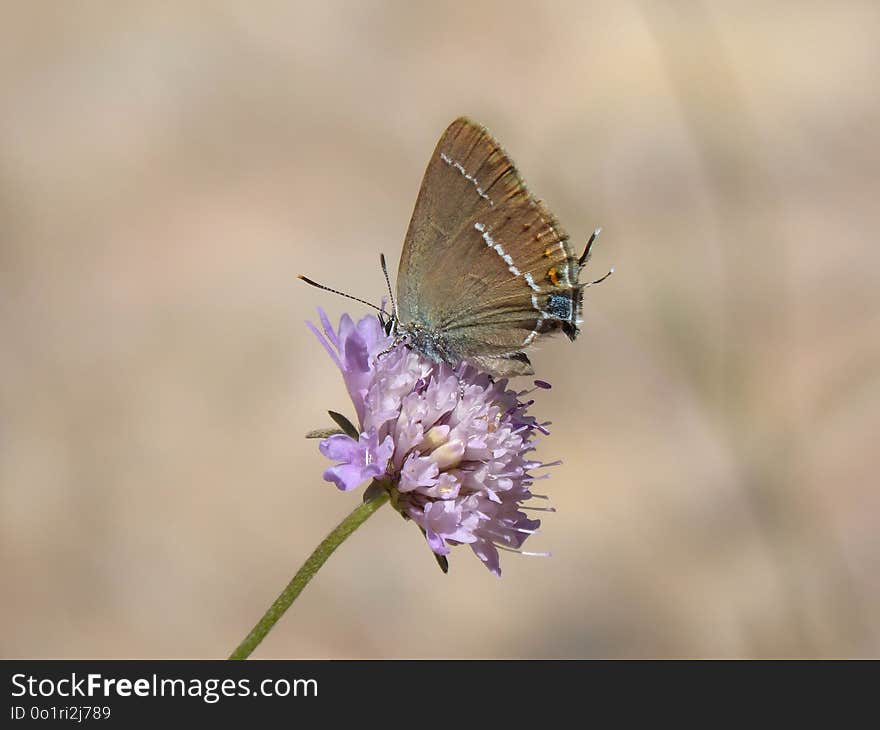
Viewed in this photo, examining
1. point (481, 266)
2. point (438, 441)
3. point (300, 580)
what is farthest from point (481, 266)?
point (300, 580)

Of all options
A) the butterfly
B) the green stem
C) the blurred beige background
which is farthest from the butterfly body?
the blurred beige background

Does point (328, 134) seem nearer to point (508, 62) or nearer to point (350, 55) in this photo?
point (350, 55)

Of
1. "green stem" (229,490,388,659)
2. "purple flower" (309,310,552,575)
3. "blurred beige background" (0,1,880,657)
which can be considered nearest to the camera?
"green stem" (229,490,388,659)

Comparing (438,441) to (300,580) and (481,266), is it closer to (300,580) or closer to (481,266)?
(481,266)

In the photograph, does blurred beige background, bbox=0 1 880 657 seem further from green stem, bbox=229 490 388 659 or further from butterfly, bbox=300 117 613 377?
green stem, bbox=229 490 388 659

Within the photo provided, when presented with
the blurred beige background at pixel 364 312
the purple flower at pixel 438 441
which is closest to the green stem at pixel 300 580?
the purple flower at pixel 438 441

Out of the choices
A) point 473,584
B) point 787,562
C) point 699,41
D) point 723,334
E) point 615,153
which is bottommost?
point 473,584

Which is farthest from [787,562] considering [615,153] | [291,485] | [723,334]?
[615,153]
